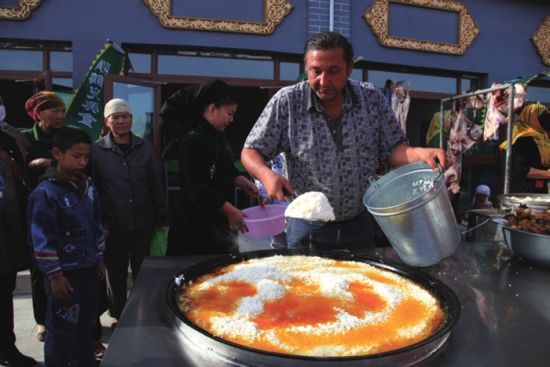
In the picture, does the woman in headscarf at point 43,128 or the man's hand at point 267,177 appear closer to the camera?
the man's hand at point 267,177

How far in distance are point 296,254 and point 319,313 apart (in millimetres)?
565

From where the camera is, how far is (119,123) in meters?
3.33

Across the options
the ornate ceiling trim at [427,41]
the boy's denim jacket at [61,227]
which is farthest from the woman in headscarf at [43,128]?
the ornate ceiling trim at [427,41]

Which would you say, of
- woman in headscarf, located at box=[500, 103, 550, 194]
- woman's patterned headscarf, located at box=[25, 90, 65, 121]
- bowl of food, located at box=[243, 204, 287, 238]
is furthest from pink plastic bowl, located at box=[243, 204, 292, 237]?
woman in headscarf, located at box=[500, 103, 550, 194]

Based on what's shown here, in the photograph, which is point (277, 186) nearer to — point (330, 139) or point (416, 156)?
point (330, 139)

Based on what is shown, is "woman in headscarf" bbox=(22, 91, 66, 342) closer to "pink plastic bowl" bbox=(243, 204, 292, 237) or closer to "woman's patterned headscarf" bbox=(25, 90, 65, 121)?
"woman's patterned headscarf" bbox=(25, 90, 65, 121)

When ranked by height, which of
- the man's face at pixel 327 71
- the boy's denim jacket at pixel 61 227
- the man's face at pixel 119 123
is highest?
the man's face at pixel 327 71

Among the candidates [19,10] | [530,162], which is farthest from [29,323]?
[530,162]

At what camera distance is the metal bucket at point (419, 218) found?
1391 mm

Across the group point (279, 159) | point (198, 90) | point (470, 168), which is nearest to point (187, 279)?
point (198, 90)

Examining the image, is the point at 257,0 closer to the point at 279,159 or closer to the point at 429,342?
the point at 279,159

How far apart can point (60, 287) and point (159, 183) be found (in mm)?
1369

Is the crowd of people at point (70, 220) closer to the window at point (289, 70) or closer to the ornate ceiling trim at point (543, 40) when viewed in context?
the window at point (289, 70)

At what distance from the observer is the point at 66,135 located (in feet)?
8.31
